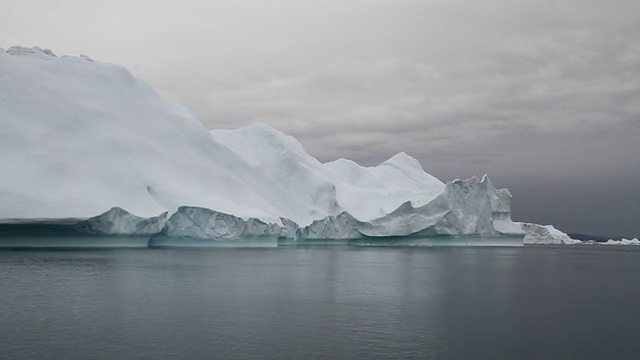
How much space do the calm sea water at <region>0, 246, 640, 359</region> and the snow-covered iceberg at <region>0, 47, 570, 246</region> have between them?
1108 cm

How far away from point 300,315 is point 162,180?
1160 inches

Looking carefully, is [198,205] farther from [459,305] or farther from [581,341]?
[581,341]

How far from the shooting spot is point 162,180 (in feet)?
138

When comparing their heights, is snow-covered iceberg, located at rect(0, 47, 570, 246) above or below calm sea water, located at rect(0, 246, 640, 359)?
above

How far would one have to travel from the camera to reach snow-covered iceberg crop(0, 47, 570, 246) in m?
35.4

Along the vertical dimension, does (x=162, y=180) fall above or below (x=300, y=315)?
above

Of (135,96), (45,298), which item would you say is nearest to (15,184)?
(135,96)

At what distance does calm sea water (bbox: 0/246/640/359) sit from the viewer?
36.4ft

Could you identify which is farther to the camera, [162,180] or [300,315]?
[162,180]

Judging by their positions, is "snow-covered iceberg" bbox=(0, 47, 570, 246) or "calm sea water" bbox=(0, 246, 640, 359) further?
"snow-covered iceberg" bbox=(0, 47, 570, 246)

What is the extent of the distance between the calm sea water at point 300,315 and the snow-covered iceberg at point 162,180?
11.1m

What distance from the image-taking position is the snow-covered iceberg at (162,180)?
3544 cm

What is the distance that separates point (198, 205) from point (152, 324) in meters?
26.7

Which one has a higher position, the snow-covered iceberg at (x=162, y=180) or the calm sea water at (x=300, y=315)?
the snow-covered iceberg at (x=162, y=180)
